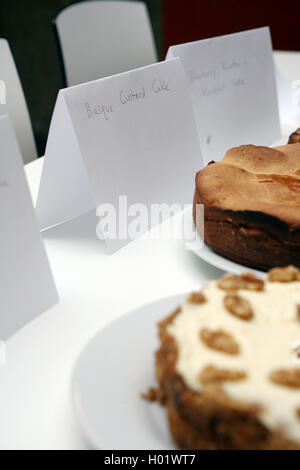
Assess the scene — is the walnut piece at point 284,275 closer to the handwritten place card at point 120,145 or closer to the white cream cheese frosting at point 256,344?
the white cream cheese frosting at point 256,344

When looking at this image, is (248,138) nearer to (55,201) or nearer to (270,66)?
(270,66)

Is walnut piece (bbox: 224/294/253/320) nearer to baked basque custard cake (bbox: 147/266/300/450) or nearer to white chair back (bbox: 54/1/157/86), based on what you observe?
baked basque custard cake (bbox: 147/266/300/450)

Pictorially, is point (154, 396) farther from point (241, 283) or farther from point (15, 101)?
point (15, 101)

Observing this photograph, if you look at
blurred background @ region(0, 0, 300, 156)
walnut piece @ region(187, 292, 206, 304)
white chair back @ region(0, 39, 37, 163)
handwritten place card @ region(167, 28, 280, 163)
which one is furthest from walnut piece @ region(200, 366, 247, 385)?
blurred background @ region(0, 0, 300, 156)

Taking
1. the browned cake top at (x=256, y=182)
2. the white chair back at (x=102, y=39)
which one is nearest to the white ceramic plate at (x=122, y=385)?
the browned cake top at (x=256, y=182)

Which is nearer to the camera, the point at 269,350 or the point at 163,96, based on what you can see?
the point at 269,350
